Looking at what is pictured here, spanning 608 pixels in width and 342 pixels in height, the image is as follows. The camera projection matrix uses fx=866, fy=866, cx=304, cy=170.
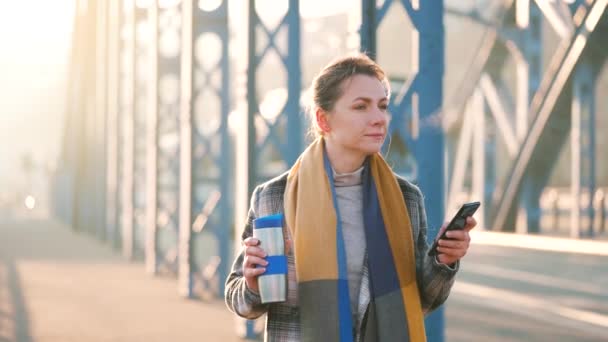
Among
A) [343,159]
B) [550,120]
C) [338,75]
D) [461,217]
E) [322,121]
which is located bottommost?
[461,217]

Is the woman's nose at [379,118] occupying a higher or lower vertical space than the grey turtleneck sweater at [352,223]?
higher

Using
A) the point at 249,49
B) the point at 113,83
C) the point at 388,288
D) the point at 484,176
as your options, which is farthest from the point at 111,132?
the point at 388,288

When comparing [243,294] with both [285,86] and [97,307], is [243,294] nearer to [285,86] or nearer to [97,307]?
[285,86]

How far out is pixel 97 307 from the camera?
9.23m

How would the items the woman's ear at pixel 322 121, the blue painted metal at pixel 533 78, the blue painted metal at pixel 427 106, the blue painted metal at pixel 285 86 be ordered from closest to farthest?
1. the woman's ear at pixel 322 121
2. the blue painted metal at pixel 427 106
3. the blue painted metal at pixel 285 86
4. the blue painted metal at pixel 533 78

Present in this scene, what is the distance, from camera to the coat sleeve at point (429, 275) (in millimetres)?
2502

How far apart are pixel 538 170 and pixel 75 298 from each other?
18.0ft

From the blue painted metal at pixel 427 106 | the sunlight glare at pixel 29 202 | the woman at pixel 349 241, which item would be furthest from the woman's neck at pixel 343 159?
the sunlight glare at pixel 29 202

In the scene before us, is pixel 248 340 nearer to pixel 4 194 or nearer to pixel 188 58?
pixel 188 58

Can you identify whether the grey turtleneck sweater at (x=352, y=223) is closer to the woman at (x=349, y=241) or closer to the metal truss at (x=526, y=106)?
the woman at (x=349, y=241)

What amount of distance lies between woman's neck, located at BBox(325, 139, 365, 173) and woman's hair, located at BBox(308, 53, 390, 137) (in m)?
0.12

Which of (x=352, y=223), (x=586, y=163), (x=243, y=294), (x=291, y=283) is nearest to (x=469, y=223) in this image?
(x=352, y=223)

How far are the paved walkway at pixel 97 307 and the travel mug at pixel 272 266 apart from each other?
4899mm

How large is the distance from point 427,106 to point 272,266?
2.45m
